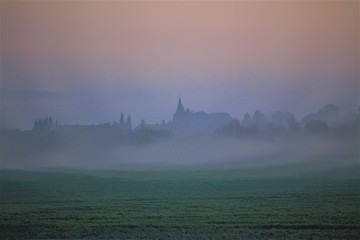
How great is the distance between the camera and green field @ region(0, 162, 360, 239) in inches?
211

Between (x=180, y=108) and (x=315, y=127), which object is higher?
(x=180, y=108)

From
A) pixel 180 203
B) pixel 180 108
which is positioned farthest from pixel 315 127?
pixel 180 203

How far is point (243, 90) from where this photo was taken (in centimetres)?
557

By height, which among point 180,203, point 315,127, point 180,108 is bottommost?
point 180,203

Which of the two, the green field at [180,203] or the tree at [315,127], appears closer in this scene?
the green field at [180,203]

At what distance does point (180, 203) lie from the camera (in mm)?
5492

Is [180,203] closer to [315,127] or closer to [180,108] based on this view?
[180,108]

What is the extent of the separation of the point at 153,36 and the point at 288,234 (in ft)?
8.32

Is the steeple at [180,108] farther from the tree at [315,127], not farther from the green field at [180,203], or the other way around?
the tree at [315,127]

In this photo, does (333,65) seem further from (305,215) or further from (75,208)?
(75,208)

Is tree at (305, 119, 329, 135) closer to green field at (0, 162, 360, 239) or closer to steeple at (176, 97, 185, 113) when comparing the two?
green field at (0, 162, 360, 239)

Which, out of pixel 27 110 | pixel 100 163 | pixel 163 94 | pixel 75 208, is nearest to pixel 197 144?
pixel 163 94

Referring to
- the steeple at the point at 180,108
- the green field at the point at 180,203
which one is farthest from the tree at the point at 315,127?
the steeple at the point at 180,108

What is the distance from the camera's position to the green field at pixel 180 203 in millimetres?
5363
